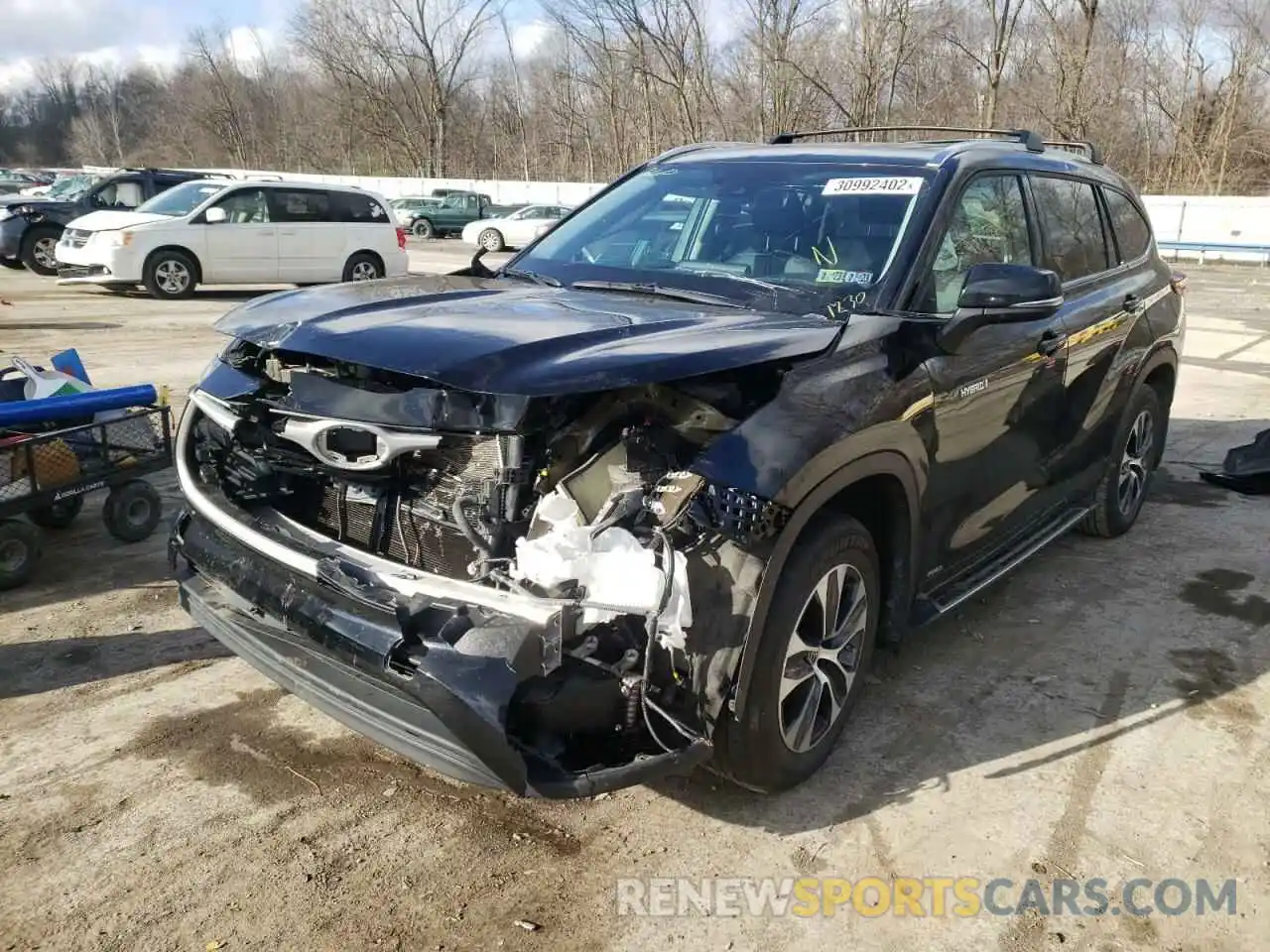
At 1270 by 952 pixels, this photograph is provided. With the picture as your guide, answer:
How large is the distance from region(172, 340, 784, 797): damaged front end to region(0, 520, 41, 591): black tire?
6.89ft

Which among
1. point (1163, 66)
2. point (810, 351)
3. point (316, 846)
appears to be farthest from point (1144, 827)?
point (1163, 66)

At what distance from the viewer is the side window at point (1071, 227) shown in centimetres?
429

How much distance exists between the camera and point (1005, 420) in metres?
3.83

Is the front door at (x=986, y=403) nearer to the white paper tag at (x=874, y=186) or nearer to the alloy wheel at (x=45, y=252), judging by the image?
the white paper tag at (x=874, y=186)

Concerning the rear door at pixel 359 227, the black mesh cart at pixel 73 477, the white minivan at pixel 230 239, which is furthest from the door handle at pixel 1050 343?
the rear door at pixel 359 227

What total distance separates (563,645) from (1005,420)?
7.14 feet

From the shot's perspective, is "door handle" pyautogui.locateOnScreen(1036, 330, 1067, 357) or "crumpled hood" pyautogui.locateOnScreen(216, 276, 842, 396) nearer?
"crumpled hood" pyautogui.locateOnScreen(216, 276, 842, 396)

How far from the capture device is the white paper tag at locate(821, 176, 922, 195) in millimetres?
3646

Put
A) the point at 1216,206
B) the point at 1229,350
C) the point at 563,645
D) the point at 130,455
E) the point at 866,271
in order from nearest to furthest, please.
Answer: the point at 563,645 < the point at 866,271 < the point at 130,455 < the point at 1229,350 < the point at 1216,206

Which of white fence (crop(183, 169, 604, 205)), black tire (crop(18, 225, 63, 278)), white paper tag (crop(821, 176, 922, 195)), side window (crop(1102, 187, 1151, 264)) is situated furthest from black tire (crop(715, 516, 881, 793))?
white fence (crop(183, 169, 604, 205))

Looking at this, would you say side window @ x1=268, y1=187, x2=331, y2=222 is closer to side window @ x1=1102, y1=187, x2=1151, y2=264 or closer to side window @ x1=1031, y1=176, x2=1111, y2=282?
side window @ x1=1102, y1=187, x2=1151, y2=264

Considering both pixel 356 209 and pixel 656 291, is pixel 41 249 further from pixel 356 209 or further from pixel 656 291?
pixel 656 291

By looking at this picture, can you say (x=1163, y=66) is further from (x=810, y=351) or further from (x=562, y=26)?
(x=810, y=351)

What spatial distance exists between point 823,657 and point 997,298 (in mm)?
1254
